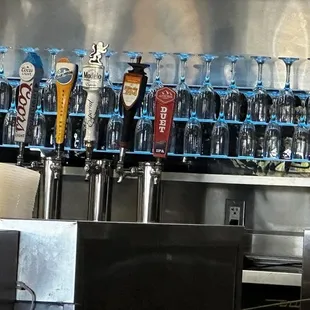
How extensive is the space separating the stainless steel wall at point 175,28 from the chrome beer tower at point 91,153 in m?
0.71

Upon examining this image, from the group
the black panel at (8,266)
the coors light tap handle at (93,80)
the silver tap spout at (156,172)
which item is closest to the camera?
the black panel at (8,266)

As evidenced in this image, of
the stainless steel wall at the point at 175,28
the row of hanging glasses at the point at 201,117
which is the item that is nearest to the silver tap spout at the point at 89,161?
the row of hanging glasses at the point at 201,117

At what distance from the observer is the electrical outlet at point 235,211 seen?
2553 mm

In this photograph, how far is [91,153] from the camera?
1868mm

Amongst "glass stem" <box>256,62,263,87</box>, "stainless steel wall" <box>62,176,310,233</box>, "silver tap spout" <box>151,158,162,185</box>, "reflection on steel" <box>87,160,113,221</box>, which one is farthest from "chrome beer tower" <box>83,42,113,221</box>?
"glass stem" <box>256,62,263,87</box>

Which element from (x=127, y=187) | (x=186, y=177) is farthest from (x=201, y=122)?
(x=127, y=187)

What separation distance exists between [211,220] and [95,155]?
463mm

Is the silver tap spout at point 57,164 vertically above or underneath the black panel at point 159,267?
above

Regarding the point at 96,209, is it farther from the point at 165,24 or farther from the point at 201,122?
the point at 165,24

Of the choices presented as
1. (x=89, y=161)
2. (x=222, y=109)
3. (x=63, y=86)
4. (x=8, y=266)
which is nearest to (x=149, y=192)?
(x=89, y=161)

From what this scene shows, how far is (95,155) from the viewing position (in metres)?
2.55

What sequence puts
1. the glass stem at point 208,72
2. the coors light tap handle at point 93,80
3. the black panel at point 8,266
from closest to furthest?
the black panel at point 8,266 < the coors light tap handle at point 93,80 < the glass stem at point 208,72

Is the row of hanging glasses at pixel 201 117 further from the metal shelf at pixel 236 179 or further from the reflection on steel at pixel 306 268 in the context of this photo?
the reflection on steel at pixel 306 268

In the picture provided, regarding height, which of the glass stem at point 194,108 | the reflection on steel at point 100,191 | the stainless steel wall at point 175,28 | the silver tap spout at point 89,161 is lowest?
the reflection on steel at point 100,191
